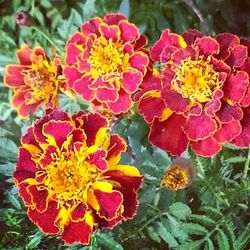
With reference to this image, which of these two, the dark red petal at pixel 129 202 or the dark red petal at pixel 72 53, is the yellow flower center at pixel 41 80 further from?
the dark red petal at pixel 129 202

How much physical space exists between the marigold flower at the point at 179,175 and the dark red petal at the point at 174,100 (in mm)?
96

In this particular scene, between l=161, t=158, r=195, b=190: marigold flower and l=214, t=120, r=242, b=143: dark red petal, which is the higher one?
l=214, t=120, r=242, b=143: dark red petal

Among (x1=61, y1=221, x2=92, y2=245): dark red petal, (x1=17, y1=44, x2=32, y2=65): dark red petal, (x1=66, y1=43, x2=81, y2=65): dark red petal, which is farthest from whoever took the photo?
(x1=17, y1=44, x2=32, y2=65): dark red petal

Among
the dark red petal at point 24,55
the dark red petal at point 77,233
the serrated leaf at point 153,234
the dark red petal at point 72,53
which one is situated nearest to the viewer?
the dark red petal at point 77,233

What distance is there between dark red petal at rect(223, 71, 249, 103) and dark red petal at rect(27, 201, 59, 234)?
333 millimetres

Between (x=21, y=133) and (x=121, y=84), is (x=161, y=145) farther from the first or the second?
(x=21, y=133)

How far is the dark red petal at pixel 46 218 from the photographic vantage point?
1072 mm

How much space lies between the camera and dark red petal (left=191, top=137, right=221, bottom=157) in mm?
1110

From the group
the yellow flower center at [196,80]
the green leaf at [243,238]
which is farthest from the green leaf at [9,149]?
the green leaf at [243,238]

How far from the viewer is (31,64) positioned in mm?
1422

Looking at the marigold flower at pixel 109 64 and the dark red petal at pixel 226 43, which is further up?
the dark red petal at pixel 226 43

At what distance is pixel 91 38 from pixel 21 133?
0.80 feet

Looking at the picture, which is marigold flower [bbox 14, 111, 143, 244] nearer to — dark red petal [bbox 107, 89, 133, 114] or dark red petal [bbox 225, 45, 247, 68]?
dark red petal [bbox 107, 89, 133, 114]

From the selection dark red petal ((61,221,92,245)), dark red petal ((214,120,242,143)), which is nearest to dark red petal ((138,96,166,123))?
dark red petal ((214,120,242,143))
